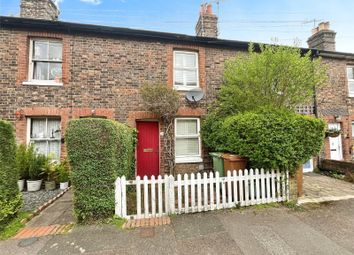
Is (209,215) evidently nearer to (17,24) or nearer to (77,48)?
(77,48)

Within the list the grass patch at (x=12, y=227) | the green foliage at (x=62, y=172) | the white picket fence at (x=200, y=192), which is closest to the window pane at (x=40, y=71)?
the green foliage at (x=62, y=172)

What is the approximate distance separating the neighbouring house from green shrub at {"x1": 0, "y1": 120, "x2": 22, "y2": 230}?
320cm

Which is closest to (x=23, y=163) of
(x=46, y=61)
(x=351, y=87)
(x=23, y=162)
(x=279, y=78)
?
(x=23, y=162)

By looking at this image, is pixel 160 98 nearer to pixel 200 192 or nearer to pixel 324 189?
pixel 200 192

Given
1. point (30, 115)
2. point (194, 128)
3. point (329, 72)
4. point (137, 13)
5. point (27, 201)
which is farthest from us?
point (137, 13)

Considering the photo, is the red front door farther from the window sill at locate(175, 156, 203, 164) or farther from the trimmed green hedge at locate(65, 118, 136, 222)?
the trimmed green hedge at locate(65, 118, 136, 222)

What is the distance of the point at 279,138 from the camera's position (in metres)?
4.73

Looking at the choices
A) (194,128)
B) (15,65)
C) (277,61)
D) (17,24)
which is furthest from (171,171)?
(17,24)

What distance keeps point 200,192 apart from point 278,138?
86.5 inches

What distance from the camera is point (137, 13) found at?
1171cm

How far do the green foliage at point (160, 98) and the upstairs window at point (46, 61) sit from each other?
10.3ft

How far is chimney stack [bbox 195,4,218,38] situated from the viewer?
8984 millimetres

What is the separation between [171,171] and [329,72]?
8.78 metres

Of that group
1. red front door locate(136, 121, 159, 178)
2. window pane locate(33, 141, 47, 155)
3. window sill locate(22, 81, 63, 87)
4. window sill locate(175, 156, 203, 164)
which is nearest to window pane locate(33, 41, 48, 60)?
window sill locate(22, 81, 63, 87)
